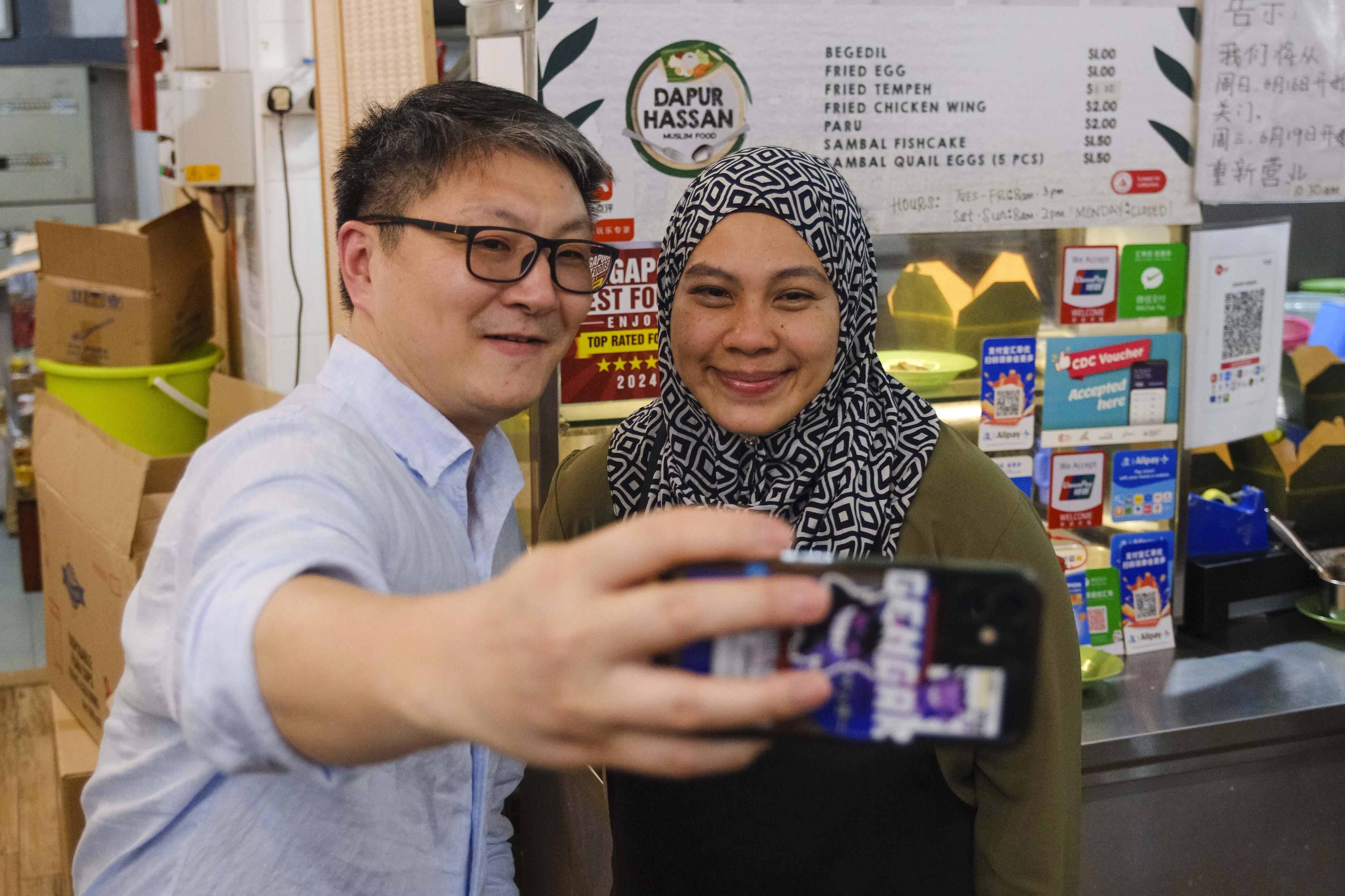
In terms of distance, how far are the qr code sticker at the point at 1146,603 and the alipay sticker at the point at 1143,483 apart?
0.15m

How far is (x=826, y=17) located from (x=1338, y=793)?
1.75 meters

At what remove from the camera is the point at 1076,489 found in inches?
92.9

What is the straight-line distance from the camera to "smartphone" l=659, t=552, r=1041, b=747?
0.54 metres

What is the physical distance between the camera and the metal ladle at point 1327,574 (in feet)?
8.06

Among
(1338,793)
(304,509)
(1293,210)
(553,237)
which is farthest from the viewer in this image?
(1293,210)

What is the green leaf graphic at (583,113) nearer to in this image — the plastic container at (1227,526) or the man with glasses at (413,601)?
the man with glasses at (413,601)

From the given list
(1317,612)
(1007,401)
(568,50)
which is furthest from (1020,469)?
(568,50)

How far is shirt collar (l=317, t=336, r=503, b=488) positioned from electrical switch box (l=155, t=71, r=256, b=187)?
7.71 ft

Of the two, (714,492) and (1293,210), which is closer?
(714,492)

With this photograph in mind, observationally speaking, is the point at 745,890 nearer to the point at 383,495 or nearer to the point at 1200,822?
the point at 383,495

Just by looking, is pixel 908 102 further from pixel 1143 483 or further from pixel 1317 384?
pixel 1317 384

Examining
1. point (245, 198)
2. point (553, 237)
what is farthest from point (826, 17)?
point (245, 198)

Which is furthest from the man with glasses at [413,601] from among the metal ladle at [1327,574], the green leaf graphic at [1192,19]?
the metal ladle at [1327,574]

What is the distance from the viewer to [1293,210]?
266cm
